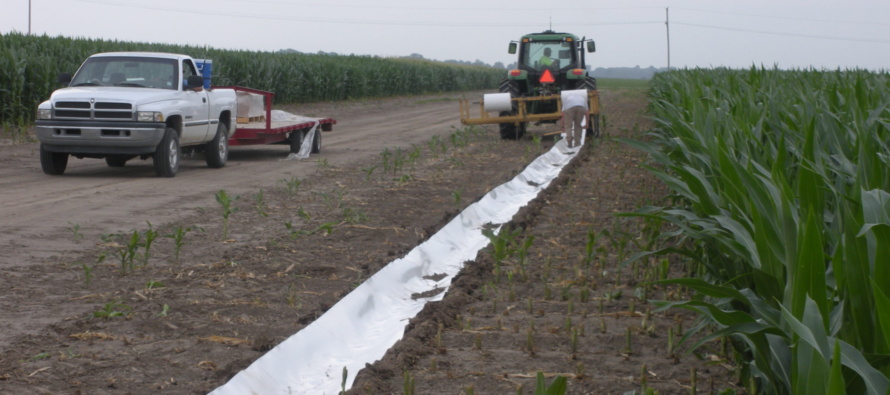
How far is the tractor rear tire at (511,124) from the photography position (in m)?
20.7

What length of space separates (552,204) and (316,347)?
→ 19.6 ft

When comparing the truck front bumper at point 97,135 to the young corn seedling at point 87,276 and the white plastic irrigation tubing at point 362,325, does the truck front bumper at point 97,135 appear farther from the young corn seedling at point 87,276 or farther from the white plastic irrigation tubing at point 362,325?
the young corn seedling at point 87,276

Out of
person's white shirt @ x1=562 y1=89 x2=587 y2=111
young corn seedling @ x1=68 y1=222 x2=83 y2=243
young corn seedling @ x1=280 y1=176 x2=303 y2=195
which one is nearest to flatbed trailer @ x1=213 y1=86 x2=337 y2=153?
young corn seedling @ x1=280 y1=176 x2=303 y2=195

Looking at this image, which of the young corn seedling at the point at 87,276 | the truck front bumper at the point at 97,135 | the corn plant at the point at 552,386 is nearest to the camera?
the corn plant at the point at 552,386

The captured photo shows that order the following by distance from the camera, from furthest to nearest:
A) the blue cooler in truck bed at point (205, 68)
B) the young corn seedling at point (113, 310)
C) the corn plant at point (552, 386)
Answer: the blue cooler in truck bed at point (205, 68) < the young corn seedling at point (113, 310) < the corn plant at point (552, 386)

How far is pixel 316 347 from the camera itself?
539 cm

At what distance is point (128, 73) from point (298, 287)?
8.07 m

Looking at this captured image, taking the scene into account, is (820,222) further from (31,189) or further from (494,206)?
(31,189)

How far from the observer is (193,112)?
44.7 ft

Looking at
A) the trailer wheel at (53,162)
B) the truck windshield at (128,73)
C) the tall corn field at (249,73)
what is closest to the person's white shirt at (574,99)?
the truck windshield at (128,73)

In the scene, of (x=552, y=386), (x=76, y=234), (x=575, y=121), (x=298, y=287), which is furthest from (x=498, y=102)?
(x=552, y=386)

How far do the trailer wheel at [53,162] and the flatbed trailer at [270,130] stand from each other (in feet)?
8.80

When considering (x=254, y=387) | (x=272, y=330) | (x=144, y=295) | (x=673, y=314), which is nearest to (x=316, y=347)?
(x=272, y=330)

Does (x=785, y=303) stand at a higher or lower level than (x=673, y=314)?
higher
